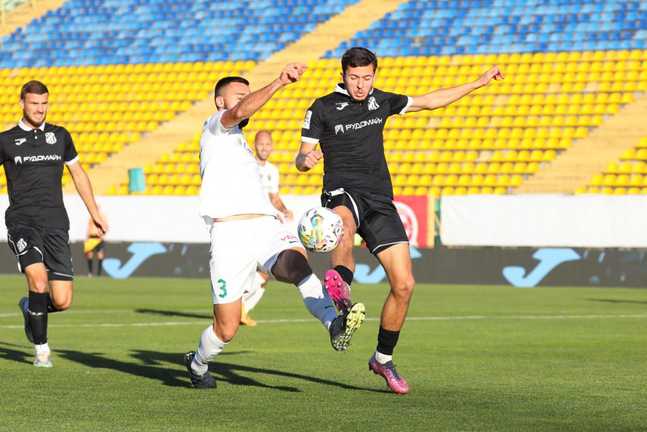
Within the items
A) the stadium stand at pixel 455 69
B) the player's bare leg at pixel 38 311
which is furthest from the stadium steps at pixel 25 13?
the player's bare leg at pixel 38 311

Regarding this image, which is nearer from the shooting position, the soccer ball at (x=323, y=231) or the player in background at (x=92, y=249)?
the soccer ball at (x=323, y=231)

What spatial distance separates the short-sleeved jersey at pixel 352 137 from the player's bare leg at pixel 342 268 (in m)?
0.23

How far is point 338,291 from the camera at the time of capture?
8.50 metres

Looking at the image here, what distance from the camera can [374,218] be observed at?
9.08m

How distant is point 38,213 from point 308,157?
2.90 meters

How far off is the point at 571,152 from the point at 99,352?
70.2 feet

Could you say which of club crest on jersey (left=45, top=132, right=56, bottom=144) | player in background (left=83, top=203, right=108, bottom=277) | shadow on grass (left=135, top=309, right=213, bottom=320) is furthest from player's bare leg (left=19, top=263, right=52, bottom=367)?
player in background (left=83, top=203, right=108, bottom=277)

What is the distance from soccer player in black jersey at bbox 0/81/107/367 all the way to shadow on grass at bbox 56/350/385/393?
58 centimetres

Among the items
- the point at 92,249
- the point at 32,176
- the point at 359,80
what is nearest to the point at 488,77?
the point at 359,80

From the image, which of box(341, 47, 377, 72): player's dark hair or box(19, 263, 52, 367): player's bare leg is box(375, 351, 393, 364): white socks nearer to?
box(341, 47, 377, 72): player's dark hair

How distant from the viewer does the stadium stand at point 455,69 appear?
3231 cm

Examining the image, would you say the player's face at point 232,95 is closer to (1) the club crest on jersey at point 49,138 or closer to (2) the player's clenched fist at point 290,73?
(2) the player's clenched fist at point 290,73

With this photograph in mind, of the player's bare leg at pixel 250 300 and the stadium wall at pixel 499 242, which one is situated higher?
the player's bare leg at pixel 250 300

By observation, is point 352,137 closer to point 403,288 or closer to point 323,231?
point 323,231
